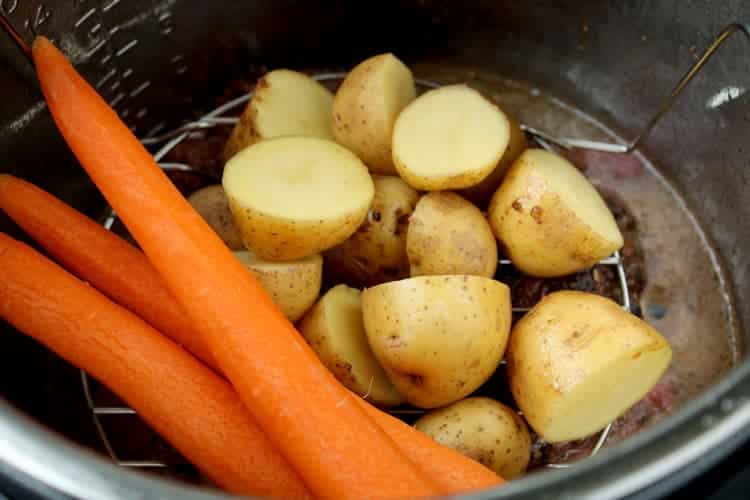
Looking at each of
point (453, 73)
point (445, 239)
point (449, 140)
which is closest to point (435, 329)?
point (445, 239)

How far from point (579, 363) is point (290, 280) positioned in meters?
0.34

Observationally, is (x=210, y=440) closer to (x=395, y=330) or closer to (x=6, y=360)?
(x=395, y=330)

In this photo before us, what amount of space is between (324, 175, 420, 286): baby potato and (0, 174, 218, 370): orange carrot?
0.74ft

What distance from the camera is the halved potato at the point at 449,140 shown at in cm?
99

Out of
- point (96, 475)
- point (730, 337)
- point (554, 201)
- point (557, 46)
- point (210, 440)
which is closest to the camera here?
point (96, 475)

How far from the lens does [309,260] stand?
100 centimetres

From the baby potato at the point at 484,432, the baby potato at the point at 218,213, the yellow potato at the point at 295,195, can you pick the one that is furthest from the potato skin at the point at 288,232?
the baby potato at the point at 484,432

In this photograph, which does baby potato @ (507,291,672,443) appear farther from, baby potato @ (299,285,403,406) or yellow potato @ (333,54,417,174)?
yellow potato @ (333,54,417,174)

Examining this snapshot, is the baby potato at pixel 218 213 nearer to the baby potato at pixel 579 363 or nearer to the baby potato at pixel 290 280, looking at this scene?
the baby potato at pixel 290 280

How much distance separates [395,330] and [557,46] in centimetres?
69

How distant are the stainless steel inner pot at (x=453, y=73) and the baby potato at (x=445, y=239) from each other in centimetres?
36

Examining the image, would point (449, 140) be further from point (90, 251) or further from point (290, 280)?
point (90, 251)

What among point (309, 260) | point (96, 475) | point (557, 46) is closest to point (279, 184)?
point (309, 260)

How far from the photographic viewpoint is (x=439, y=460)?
858 mm
